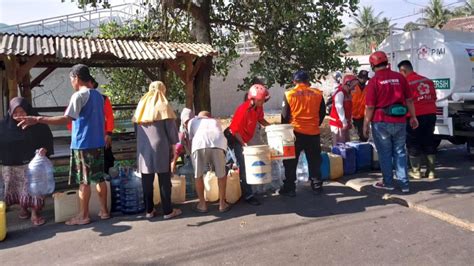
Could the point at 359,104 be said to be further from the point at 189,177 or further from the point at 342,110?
the point at 189,177

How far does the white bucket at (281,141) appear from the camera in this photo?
19.1 feet

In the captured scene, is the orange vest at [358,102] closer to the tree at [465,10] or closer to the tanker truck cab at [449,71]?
the tanker truck cab at [449,71]

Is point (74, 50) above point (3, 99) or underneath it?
above

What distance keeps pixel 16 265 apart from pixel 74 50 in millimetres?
4054

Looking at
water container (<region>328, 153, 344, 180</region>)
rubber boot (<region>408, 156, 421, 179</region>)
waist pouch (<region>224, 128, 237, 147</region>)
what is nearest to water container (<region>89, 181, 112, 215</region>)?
waist pouch (<region>224, 128, 237, 147</region>)

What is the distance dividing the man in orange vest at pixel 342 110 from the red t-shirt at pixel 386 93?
71.5 inches

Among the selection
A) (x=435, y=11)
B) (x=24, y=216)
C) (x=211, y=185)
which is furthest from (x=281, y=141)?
(x=435, y=11)

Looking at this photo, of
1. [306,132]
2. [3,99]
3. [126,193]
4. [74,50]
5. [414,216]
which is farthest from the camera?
[3,99]

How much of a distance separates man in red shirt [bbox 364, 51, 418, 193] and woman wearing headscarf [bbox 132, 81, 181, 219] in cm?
279

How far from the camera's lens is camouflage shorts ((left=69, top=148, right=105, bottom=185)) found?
532cm

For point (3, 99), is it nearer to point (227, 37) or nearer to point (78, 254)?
point (227, 37)

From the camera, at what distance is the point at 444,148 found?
10.7 meters

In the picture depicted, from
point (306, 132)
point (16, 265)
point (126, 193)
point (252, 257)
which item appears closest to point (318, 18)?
point (306, 132)

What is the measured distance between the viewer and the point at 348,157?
774 cm
